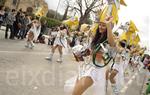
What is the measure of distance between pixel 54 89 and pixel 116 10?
3.58 meters

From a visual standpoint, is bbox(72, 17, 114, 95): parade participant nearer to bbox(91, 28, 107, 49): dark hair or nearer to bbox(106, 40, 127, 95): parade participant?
bbox(91, 28, 107, 49): dark hair

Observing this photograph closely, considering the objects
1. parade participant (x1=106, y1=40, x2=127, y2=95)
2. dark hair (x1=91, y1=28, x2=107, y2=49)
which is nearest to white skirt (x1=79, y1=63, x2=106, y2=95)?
dark hair (x1=91, y1=28, x2=107, y2=49)

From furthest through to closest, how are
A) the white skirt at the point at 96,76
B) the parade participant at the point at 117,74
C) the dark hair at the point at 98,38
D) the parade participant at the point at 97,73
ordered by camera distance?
the parade participant at the point at 117,74 → the dark hair at the point at 98,38 → the white skirt at the point at 96,76 → the parade participant at the point at 97,73

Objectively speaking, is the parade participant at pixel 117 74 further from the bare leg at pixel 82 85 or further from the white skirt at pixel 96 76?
the bare leg at pixel 82 85

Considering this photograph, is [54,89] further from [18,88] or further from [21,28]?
[21,28]

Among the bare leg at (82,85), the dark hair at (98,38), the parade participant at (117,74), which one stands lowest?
the parade participant at (117,74)

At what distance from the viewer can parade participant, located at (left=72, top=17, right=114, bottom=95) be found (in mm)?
5625

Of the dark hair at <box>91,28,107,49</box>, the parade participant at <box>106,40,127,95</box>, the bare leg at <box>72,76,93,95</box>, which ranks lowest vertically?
the parade participant at <box>106,40,127,95</box>

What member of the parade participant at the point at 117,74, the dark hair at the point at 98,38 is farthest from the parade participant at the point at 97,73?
the parade participant at the point at 117,74

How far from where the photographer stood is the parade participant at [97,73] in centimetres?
562

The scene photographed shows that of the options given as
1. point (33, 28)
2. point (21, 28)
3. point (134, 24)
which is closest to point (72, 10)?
point (21, 28)

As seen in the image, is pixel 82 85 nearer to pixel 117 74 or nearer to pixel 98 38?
pixel 98 38

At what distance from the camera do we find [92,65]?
19.2 feet

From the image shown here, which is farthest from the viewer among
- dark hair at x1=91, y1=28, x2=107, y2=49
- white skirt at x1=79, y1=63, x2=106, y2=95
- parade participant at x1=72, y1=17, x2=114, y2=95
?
dark hair at x1=91, y1=28, x2=107, y2=49
